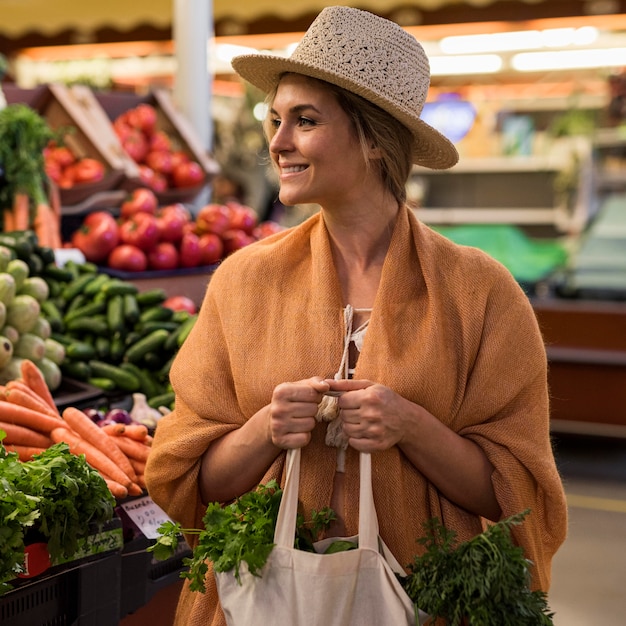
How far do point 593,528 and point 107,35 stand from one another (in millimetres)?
9123

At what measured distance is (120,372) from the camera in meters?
3.50

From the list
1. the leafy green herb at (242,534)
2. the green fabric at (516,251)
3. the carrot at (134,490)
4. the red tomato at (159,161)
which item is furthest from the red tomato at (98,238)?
the green fabric at (516,251)

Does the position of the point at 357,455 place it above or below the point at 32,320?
below

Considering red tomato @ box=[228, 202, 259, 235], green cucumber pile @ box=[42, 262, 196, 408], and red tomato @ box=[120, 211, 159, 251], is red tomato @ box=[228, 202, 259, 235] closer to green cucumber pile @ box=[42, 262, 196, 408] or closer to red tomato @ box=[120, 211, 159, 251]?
red tomato @ box=[120, 211, 159, 251]

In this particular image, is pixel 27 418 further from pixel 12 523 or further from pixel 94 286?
pixel 94 286

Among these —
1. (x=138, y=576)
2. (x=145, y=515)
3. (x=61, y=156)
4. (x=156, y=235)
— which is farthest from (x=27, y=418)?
(x=61, y=156)

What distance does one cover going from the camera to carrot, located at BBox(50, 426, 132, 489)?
8.90 feet

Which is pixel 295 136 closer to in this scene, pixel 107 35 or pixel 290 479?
pixel 290 479

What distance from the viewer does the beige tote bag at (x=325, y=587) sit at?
167 centimetres

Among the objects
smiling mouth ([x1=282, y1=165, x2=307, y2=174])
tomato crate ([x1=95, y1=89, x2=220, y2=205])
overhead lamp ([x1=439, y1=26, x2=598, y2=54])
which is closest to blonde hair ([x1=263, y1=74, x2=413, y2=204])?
smiling mouth ([x1=282, y1=165, x2=307, y2=174])

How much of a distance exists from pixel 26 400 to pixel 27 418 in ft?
0.21

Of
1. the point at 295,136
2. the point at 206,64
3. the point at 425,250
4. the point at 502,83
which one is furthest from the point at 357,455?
the point at 502,83

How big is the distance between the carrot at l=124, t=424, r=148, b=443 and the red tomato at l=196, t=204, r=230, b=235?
79.4 inches

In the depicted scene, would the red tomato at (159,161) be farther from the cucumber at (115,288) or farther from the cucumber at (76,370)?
the cucumber at (76,370)
